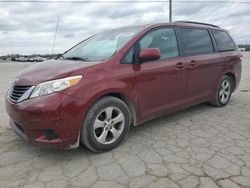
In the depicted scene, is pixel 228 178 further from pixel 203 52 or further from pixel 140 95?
pixel 203 52

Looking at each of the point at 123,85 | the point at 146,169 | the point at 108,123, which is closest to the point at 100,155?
the point at 108,123

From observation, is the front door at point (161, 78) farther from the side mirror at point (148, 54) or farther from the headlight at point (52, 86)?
the headlight at point (52, 86)

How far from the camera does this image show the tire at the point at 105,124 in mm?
3170

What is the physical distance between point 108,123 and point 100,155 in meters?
0.42

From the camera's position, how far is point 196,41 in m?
4.73

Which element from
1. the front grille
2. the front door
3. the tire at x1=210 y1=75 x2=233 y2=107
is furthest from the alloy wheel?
the tire at x1=210 y1=75 x2=233 y2=107

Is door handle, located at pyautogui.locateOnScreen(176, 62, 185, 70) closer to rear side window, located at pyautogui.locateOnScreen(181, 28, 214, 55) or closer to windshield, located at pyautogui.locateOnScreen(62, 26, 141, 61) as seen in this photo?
rear side window, located at pyautogui.locateOnScreen(181, 28, 214, 55)

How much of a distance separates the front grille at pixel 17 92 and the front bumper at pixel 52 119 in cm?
11

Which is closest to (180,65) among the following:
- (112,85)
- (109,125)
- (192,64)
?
(192,64)

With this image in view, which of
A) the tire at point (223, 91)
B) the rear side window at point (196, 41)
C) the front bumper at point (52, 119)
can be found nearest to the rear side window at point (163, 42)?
the rear side window at point (196, 41)

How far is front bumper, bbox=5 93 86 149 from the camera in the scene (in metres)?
2.91

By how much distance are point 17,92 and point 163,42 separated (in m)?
2.26

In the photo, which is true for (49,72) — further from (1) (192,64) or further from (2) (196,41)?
(2) (196,41)

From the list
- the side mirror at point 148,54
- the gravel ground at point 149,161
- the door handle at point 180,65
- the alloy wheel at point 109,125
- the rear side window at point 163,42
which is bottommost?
the gravel ground at point 149,161
